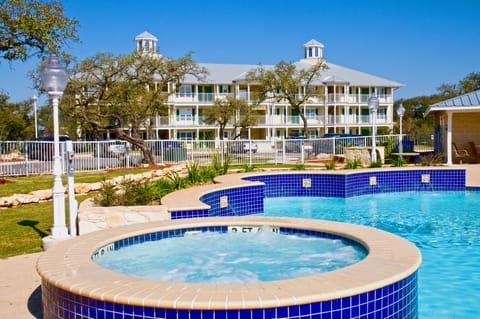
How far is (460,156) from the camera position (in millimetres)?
21000

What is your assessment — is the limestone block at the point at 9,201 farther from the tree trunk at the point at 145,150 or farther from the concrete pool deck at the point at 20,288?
the tree trunk at the point at 145,150

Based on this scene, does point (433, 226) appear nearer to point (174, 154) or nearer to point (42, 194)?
point (42, 194)

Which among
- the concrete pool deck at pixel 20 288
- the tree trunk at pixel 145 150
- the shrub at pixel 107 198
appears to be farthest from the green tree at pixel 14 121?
the concrete pool deck at pixel 20 288

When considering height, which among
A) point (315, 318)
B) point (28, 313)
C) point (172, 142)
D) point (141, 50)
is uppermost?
point (141, 50)

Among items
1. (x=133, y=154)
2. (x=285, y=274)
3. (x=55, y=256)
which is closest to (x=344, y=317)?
(x=285, y=274)

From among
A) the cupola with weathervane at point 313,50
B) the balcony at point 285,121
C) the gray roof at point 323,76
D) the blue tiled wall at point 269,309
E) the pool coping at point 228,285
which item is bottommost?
the blue tiled wall at point 269,309

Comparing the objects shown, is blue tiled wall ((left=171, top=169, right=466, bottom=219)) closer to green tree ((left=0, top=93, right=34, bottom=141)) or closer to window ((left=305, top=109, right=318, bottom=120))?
green tree ((left=0, top=93, right=34, bottom=141))

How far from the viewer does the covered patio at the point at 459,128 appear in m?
20.4

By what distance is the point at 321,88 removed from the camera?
2156 inches

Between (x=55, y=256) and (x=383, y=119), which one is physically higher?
(x=383, y=119)

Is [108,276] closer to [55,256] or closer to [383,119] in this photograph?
[55,256]

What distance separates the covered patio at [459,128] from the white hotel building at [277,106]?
2565cm

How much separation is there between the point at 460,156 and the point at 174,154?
13054mm

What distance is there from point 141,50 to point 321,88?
105 feet
